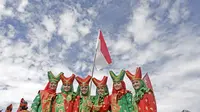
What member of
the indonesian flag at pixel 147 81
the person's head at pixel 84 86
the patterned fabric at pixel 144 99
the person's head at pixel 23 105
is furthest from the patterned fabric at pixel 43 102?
the person's head at pixel 23 105

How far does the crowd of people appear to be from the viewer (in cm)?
871

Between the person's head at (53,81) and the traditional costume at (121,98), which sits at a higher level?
the person's head at (53,81)

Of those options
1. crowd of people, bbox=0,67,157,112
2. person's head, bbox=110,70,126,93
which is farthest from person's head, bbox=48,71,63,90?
person's head, bbox=110,70,126,93

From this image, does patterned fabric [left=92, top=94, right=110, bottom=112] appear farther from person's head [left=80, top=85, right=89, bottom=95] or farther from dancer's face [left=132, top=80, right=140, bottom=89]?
dancer's face [left=132, top=80, right=140, bottom=89]

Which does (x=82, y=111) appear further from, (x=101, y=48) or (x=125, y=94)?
(x=101, y=48)

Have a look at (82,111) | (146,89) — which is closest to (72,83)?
(82,111)

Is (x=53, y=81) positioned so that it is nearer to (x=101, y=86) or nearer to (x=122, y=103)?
(x=101, y=86)

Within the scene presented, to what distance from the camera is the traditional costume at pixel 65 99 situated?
927cm

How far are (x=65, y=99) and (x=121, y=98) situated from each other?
1.98m

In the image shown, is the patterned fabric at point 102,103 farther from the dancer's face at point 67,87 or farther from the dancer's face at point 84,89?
the dancer's face at point 67,87

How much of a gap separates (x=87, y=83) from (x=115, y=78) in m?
1.03

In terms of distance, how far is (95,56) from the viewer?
10547mm

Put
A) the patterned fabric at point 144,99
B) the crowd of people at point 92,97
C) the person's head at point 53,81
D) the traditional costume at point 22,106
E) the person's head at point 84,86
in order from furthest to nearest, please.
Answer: the traditional costume at point 22,106 → the person's head at point 53,81 → the person's head at point 84,86 → the crowd of people at point 92,97 → the patterned fabric at point 144,99

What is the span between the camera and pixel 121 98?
29.2ft
